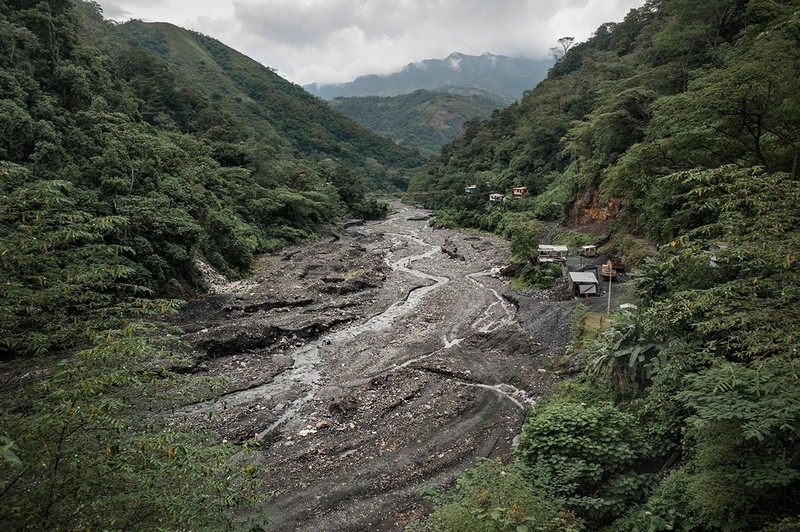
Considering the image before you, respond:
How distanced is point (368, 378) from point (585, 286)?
15110 mm

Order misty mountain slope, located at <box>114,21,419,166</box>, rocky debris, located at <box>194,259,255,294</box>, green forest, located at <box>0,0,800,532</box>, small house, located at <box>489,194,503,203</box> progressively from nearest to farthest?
1. green forest, located at <box>0,0,800,532</box>
2. rocky debris, located at <box>194,259,255,294</box>
3. small house, located at <box>489,194,503,203</box>
4. misty mountain slope, located at <box>114,21,419,166</box>

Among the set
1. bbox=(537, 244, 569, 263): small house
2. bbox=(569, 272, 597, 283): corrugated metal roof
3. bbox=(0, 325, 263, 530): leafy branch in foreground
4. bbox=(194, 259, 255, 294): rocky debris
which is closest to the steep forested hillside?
bbox=(0, 325, 263, 530): leafy branch in foreground

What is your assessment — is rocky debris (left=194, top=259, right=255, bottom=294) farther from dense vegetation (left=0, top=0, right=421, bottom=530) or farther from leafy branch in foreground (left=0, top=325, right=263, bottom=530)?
leafy branch in foreground (left=0, top=325, right=263, bottom=530)

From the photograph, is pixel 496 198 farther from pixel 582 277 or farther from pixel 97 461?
pixel 97 461

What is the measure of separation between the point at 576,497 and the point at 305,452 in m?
8.35

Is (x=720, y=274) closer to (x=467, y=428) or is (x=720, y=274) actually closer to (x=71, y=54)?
(x=467, y=428)

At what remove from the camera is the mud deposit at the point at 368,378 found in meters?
11.8

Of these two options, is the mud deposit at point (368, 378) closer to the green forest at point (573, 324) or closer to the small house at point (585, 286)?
the green forest at point (573, 324)

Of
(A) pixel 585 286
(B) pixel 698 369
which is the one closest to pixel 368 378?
(B) pixel 698 369

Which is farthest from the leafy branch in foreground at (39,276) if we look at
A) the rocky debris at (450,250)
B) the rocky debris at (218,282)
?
the rocky debris at (450,250)

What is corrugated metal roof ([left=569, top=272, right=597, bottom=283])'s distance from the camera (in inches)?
995

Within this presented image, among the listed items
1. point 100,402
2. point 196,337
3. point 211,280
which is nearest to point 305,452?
point 100,402

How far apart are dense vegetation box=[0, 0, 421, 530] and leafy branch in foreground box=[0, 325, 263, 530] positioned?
0.02 meters

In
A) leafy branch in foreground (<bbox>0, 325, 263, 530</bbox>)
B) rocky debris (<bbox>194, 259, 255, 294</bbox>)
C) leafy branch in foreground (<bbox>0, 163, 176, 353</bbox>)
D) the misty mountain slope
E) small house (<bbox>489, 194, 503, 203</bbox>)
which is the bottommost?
rocky debris (<bbox>194, 259, 255, 294</bbox>)
